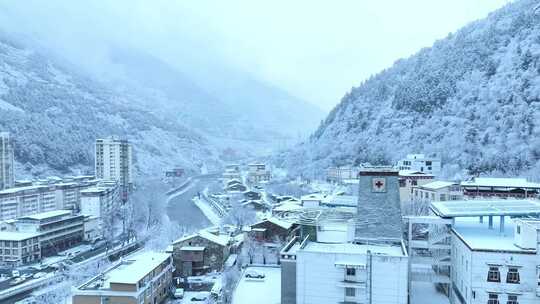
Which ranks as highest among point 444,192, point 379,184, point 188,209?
point 379,184

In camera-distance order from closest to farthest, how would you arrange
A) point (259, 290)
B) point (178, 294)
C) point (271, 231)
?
1. point (259, 290)
2. point (178, 294)
3. point (271, 231)

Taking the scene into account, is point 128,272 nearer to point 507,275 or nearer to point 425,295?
point 425,295

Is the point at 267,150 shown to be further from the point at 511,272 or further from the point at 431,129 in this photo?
the point at 511,272

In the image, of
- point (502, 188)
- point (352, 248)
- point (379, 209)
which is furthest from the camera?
point (502, 188)

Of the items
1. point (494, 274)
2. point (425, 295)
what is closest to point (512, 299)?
point (494, 274)

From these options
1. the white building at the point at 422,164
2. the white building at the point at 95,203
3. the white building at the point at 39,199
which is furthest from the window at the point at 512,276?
the white building at the point at 39,199

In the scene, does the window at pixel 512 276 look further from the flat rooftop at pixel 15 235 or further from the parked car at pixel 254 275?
the flat rooftop at pixel 15 235
